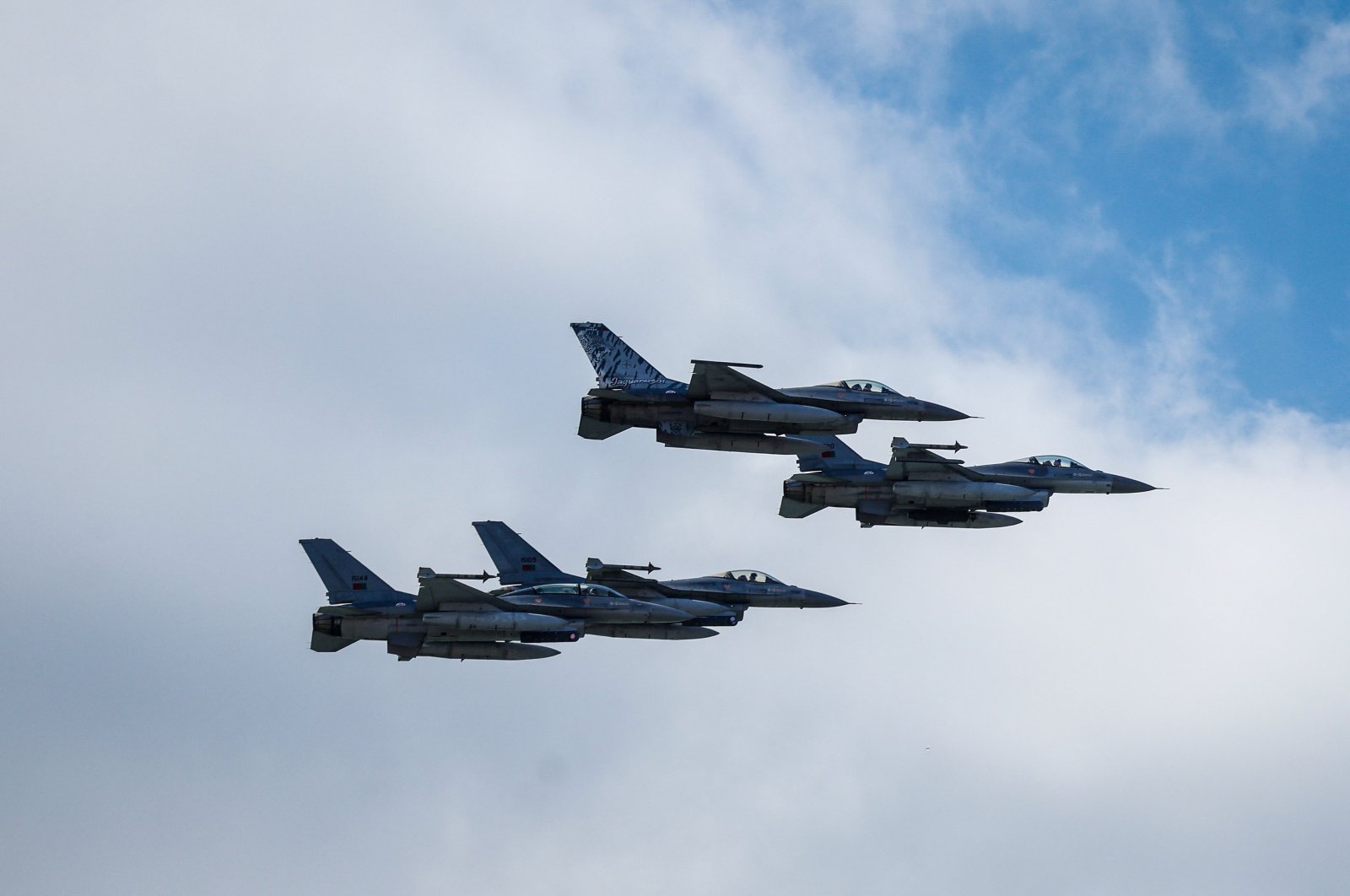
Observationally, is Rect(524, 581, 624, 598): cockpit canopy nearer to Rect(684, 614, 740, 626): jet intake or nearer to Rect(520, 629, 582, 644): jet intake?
Rect(520, 629, 582, 644): jet intake

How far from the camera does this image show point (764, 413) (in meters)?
73.8

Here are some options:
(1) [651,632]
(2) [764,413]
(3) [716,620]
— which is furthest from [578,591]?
(2) [764,413]

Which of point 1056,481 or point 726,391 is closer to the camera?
point 726,391

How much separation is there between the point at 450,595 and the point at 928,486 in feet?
65.4

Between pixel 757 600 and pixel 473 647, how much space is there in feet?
45.5

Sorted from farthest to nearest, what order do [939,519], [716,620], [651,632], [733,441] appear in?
1. [716,620]
2. [939,519]
3. [651,632]
4. [733,441]

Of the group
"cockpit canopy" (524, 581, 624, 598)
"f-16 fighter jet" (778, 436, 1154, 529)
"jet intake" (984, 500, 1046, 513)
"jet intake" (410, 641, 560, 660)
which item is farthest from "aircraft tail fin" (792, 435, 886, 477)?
"jet intake" (410, 641, 560, 660)

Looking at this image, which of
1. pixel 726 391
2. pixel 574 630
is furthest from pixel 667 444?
pixel 574 630

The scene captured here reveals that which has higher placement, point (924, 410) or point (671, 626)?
point (924, 410)

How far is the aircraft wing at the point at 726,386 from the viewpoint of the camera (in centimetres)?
7375

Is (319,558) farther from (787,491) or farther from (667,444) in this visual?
(787,491)

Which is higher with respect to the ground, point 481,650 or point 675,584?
point 675,584

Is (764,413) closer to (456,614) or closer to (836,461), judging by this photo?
(836,461)

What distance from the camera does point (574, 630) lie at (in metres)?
72.2
